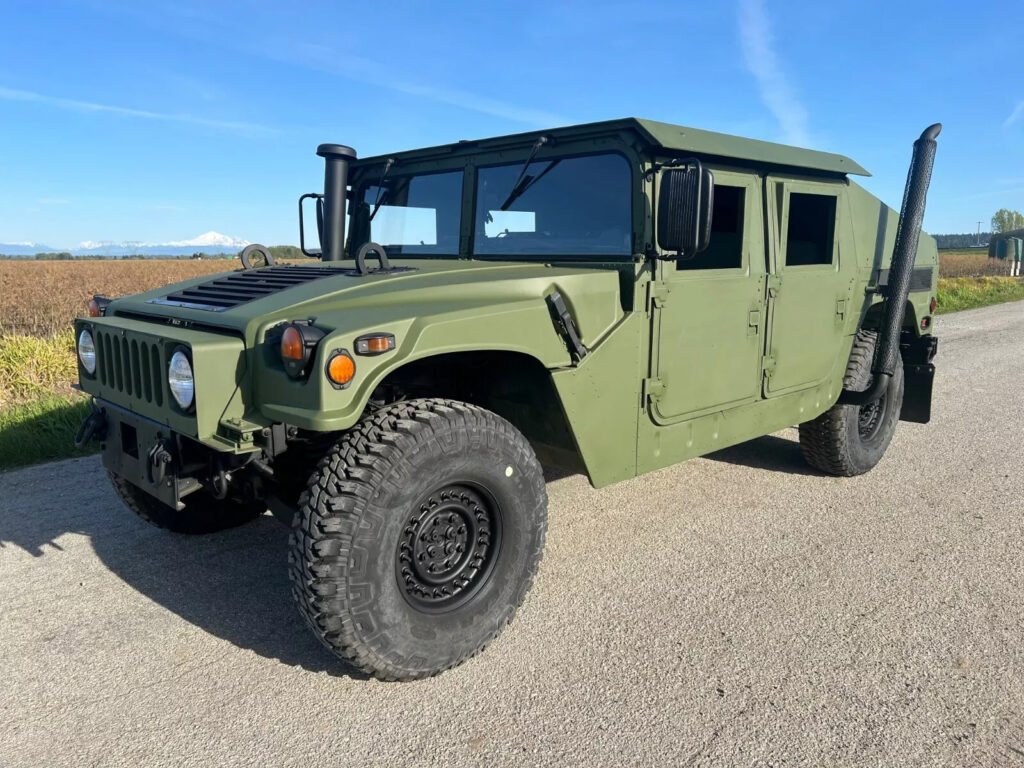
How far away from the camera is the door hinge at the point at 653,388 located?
343cm

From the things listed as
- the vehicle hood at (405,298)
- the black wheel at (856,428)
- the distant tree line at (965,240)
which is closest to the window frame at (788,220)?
the black wheel at (856,428)

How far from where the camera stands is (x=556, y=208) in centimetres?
360

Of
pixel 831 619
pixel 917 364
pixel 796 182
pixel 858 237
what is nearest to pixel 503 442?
pixel 831 619

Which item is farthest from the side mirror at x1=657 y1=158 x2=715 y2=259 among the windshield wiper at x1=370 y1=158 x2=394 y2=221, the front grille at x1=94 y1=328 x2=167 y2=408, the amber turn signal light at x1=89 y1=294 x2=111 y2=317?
the amber turn signal light at x1=89 y1=294 x2=111 y2=317

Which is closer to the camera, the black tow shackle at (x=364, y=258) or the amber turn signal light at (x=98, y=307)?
the black tow shackle at (x=364, y=258)

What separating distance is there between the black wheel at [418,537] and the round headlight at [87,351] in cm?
134

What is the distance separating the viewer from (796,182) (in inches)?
162

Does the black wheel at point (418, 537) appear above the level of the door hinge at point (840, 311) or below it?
below

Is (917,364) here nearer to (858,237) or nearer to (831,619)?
(858,237)

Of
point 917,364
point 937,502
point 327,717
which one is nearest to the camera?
point 327,717

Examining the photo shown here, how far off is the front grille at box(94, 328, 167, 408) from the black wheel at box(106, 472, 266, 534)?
2.28 ft

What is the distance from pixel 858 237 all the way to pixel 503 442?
9.88ft

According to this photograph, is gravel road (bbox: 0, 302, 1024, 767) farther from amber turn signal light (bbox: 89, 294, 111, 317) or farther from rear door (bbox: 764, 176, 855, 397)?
amber turn signal light (bbox: 89, 294, 111, 317)

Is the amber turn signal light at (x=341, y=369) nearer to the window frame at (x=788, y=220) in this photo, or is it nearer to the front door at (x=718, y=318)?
the front door at (x=718, y=318)
